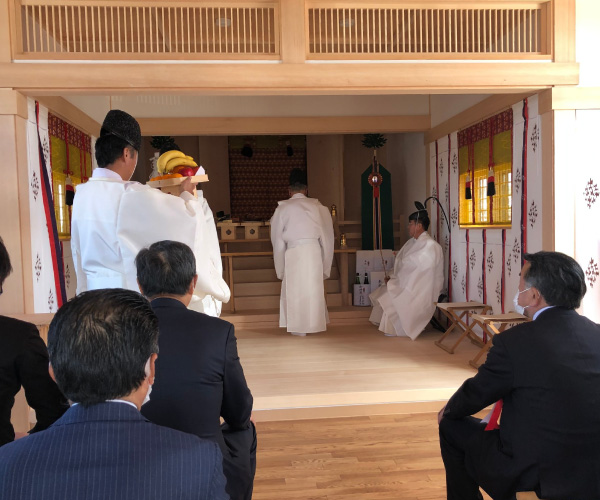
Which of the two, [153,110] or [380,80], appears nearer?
[380,80]

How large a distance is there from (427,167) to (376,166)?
80 centimetres

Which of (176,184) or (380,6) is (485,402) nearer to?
(176,184)

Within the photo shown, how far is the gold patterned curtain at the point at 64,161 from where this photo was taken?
471cm

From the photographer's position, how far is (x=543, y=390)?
1.87 m

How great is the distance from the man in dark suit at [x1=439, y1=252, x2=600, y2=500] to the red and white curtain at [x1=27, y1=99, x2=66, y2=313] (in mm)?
3249

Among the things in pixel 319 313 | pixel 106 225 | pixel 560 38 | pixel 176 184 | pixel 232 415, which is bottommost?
pixel 319 313

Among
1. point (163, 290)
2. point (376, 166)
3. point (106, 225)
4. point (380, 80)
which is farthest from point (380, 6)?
point (376, 166)

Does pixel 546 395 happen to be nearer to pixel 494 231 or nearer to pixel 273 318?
pixel 494 231

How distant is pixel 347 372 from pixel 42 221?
8.45 ft

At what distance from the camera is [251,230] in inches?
302

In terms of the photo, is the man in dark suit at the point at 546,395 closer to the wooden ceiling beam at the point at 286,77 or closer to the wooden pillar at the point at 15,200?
the wooden ceiling beam at the point at 286,77

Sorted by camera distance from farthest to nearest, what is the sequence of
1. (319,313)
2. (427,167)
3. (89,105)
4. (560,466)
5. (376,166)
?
(376,166) → (427,167) → (319,313) → (89,105) → (560,466)

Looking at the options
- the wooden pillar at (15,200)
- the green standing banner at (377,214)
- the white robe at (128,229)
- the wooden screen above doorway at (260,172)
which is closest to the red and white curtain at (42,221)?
the wooden pillar at (15,200)

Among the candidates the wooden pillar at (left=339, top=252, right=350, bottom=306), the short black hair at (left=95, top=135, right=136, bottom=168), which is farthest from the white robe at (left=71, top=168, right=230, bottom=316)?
the wooden pillar at (left=339, top=252, right=350, bottom=306)
